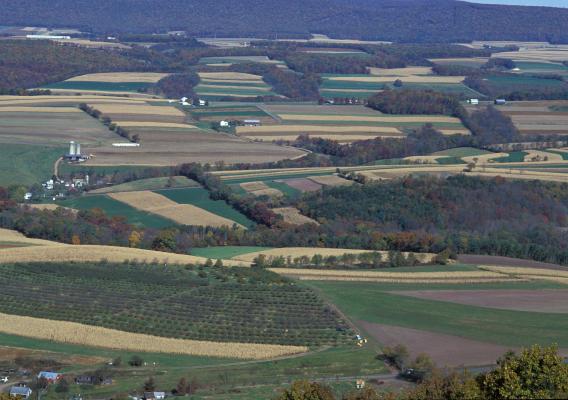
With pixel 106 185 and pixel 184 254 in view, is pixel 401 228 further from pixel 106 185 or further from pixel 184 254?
pixel 106 185

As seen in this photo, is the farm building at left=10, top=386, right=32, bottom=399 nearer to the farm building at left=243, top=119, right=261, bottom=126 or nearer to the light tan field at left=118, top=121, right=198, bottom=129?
the light tan field at left=118, top=121, right=198, bottom=129

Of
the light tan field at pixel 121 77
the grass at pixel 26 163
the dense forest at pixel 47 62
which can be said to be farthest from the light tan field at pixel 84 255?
the light tan field at pixel 121 77

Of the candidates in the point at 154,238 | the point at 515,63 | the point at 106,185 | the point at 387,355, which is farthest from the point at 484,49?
the point at 387,355

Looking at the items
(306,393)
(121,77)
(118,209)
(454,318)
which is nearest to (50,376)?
(306,393)

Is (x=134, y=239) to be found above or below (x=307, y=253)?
below

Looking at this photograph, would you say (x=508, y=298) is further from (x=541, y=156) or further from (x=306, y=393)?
(x=541, y=156)
